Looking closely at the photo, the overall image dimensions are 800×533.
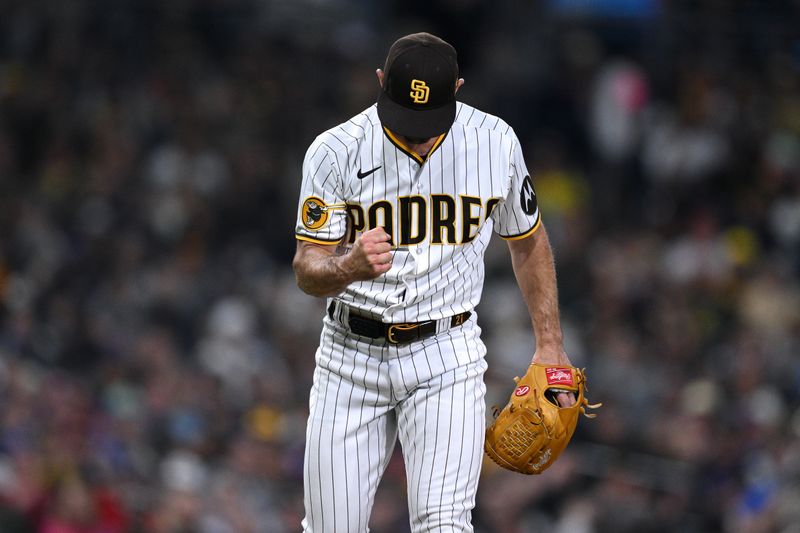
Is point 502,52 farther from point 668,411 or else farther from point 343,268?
point 343,268

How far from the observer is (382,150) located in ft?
12.8

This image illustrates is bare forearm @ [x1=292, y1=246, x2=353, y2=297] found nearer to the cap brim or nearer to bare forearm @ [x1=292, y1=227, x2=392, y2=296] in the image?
bare forearm @ [x1=292, y1=227, x2=392, y2=296]

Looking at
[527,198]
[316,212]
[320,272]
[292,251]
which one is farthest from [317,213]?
[292,251]

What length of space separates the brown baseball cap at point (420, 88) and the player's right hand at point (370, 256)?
411mm

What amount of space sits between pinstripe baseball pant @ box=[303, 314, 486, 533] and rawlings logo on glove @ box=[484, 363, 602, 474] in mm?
140

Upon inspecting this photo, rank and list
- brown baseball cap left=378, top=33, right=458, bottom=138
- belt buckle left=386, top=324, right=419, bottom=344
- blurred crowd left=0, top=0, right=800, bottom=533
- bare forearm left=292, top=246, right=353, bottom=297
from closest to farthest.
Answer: bare forearm left=292, top=246, right=353, bottom=297 → brown baseball cap left=378, top=33, right=458, bottom=138 → belt buckle left=386, top=324, right=419, bottom=344 → blurred crowd left=0, top=0, right=800, bottom=533

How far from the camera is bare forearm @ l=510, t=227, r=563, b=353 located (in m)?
4.16

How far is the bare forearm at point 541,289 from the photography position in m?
4.16

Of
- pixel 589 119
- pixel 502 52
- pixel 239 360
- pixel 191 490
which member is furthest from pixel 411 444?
pixel 502 52

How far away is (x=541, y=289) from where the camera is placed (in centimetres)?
417

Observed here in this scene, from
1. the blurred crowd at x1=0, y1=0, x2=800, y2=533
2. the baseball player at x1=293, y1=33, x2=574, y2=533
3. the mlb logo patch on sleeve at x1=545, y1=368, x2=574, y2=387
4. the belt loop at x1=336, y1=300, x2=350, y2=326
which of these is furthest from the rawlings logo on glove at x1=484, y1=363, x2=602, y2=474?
the blurred crowd at x1=0, y1=0, x2=800, y2=533

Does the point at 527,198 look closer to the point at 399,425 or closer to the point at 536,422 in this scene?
the point at 536,422

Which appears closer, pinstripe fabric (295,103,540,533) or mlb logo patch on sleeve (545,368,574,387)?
pinstripe fabric (295,103,540,533)

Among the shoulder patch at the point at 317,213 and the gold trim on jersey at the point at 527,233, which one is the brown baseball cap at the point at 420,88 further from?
the gold trim on jersey at the point at 527,233
